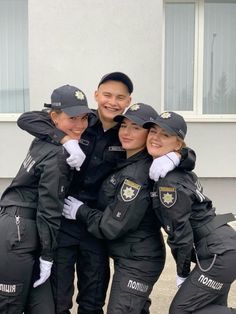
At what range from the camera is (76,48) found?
614 cm

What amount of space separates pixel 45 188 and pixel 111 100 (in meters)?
0.79

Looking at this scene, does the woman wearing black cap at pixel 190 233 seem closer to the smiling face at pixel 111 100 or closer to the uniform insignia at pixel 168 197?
the uniform insignia at pixel 168 197

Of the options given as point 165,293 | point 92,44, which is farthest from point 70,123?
point 92,44

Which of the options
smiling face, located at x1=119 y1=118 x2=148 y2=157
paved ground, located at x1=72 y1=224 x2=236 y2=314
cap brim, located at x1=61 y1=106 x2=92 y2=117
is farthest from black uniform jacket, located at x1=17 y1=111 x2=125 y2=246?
paved ground, located at x1=72 y1=224 x2=236 y2=314

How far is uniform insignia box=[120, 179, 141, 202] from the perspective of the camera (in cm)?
280

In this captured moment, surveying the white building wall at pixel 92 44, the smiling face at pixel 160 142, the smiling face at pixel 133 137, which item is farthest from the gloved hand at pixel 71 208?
the white building wall at pixel 92 44

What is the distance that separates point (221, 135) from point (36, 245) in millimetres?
4353

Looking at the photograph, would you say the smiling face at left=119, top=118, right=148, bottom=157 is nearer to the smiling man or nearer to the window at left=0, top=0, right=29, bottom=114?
the smiling man

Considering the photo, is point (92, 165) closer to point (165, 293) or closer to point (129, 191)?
point (129, 191)

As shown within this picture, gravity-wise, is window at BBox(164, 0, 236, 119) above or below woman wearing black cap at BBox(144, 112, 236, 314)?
above

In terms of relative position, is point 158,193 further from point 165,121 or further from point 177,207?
point 165,121

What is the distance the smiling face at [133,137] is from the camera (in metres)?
2.93

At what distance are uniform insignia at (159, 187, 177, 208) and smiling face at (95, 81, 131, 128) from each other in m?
0.68

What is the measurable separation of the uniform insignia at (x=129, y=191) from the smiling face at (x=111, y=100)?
0.51m
